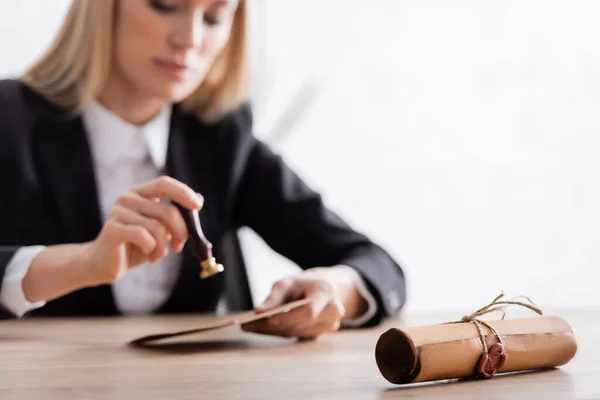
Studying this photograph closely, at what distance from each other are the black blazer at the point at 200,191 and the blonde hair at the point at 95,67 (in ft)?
0.11

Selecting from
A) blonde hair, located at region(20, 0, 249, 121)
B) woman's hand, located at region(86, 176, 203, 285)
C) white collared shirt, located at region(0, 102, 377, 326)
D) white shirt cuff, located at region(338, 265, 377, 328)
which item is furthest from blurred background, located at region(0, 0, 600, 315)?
woman's hand, located at region(86, 176, 203, 285)

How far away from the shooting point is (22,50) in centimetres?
307

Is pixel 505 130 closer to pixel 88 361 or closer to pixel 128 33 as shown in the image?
pixel 128 33

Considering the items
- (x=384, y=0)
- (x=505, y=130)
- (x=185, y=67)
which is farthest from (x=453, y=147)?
(x=185, y=67)

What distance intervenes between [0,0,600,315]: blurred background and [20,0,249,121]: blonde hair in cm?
124

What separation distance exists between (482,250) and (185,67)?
204 centimetres

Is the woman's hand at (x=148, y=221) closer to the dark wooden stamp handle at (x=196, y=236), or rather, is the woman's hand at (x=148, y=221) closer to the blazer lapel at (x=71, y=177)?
the dark wooden stamp handle at (x=196, y=236)

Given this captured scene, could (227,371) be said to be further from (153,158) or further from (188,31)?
(153,158)

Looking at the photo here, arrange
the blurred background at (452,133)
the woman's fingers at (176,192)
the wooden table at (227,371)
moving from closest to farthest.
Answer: the wooden table at (227,371)
the woman's fingers at (176,192)
the blurred background at (452,133)

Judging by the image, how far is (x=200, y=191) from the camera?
1821 millimetres

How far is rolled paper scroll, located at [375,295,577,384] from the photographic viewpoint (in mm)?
682

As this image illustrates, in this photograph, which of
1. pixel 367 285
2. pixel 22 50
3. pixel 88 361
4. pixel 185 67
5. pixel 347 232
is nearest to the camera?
pixel 88 361

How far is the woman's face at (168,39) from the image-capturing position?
1.57 meters

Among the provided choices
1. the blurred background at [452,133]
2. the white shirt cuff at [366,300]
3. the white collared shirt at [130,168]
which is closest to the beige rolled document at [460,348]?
the white shirt cuff at [366,300]
